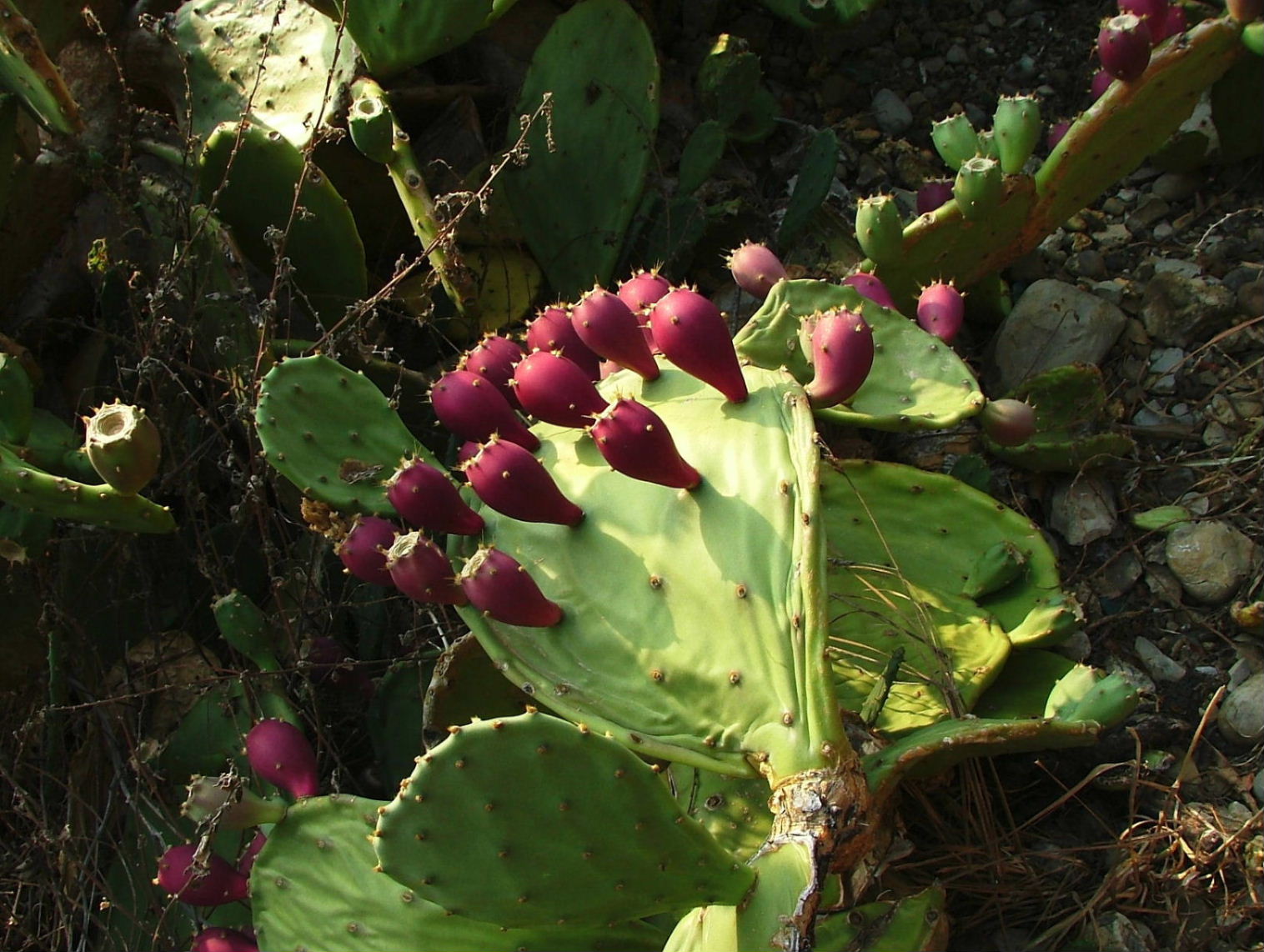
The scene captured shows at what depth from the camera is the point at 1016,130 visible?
193 centimetres

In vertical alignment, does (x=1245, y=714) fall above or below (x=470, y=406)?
below

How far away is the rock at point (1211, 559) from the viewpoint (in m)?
1.81

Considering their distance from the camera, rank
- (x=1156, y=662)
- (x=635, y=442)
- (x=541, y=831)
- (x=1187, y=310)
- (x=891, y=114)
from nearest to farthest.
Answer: (x=541, y=831) < (x=635, y=442) < (x=1156, y=662) < (x=1187, y=310) < (x=891, y=114)

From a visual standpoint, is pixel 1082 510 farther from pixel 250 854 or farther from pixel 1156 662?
pixel 250 854

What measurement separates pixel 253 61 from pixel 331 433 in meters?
1.10

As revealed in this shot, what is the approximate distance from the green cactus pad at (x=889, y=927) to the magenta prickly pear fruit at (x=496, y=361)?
0.84 meters

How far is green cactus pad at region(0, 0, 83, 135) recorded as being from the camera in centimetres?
200

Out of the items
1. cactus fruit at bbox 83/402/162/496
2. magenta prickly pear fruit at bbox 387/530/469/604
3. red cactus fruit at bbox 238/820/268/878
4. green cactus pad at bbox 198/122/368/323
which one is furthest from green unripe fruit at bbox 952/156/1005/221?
red cactus fruit at bbox 238/820/268/878

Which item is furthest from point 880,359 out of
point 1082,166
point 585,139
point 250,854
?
point 250,854

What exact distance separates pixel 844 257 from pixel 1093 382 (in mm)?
545

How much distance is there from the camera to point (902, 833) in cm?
157

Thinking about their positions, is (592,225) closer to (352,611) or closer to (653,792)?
(352,611)

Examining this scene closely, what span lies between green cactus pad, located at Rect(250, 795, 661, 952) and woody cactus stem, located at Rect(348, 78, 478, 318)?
0.94m

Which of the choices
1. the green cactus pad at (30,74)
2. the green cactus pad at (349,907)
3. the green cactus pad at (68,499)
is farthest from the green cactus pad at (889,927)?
the green cactus pad at (30,74)
